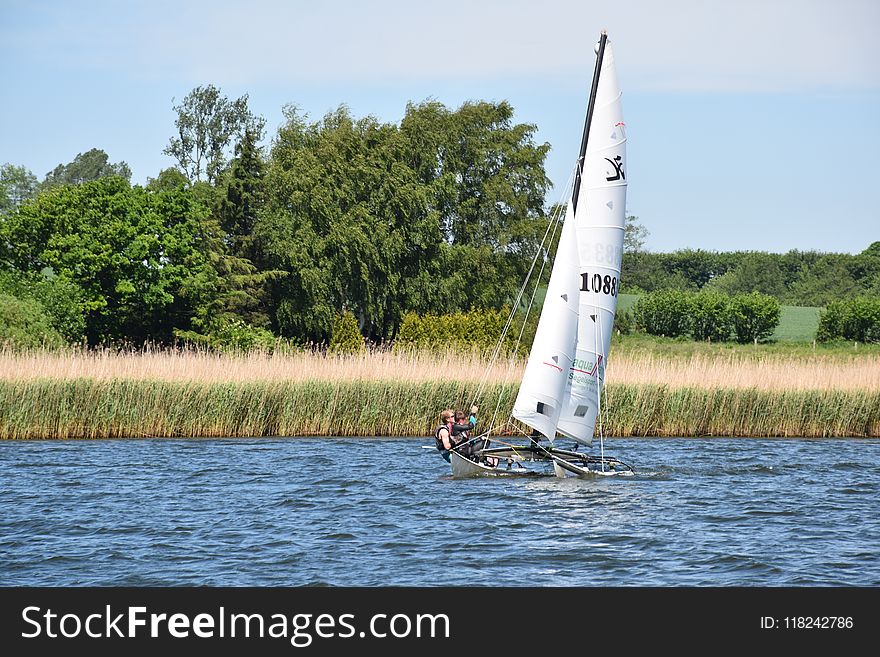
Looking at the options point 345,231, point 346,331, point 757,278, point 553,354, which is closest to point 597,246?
point 553,354

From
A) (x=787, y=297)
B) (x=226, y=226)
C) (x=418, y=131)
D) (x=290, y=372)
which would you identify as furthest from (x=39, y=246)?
(x=787, y=297)

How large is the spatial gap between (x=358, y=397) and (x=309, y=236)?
1004 inches

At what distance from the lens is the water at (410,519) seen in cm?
1572

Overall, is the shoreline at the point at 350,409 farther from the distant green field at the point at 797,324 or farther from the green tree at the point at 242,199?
the distant green field at the point at 797,324

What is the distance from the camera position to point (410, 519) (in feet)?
63.0

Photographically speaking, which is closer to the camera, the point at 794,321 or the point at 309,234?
the point at 309,234

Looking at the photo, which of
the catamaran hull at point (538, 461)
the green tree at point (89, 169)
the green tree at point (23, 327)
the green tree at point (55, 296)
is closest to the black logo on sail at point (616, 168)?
the catamaran hull at point (538, 461)

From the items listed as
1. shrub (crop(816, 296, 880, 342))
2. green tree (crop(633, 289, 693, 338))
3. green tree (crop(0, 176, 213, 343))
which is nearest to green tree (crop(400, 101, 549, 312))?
green tree (crop(0, 176, 213, 343))

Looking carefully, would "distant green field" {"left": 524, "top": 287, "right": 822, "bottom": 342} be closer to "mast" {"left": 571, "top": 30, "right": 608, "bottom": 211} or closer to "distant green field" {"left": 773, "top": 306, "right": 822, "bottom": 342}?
"distant green field" {"left": 773, "top": 306, "right": 822, "bottom": 342}

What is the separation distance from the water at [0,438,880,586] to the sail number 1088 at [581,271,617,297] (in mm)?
3398

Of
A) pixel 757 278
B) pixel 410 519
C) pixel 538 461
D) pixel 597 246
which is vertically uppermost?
pixel 597 246

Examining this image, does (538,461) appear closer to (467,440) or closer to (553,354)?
(467,440)

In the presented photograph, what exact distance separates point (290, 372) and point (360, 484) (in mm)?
9013

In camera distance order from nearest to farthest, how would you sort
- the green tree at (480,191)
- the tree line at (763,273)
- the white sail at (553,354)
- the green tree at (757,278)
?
the white sail at (553,354), the green tree at (480,191), the tree line at (763,273), the green tree at (757,278)
